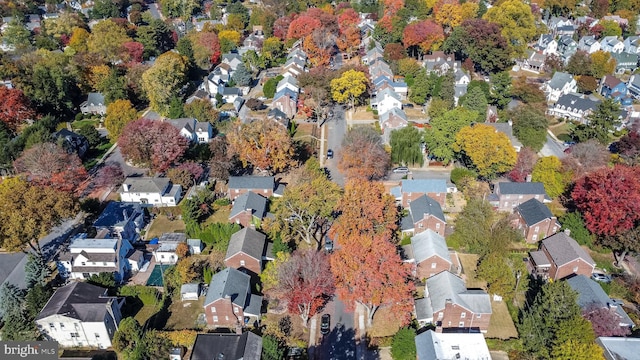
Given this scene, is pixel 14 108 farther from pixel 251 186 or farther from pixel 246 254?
pixel 246 254

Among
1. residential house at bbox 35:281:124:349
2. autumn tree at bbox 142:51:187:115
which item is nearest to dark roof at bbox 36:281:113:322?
residential house at bbox 35:281:124:349

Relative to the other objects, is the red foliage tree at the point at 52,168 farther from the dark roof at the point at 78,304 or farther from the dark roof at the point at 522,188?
the dark roof at the point at 522,188

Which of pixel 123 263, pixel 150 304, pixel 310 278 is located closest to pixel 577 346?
pixel 310 278

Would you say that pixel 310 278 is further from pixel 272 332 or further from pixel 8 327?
pixel 8 327

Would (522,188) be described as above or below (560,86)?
above

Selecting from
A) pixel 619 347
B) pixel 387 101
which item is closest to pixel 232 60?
pixel 387 101
